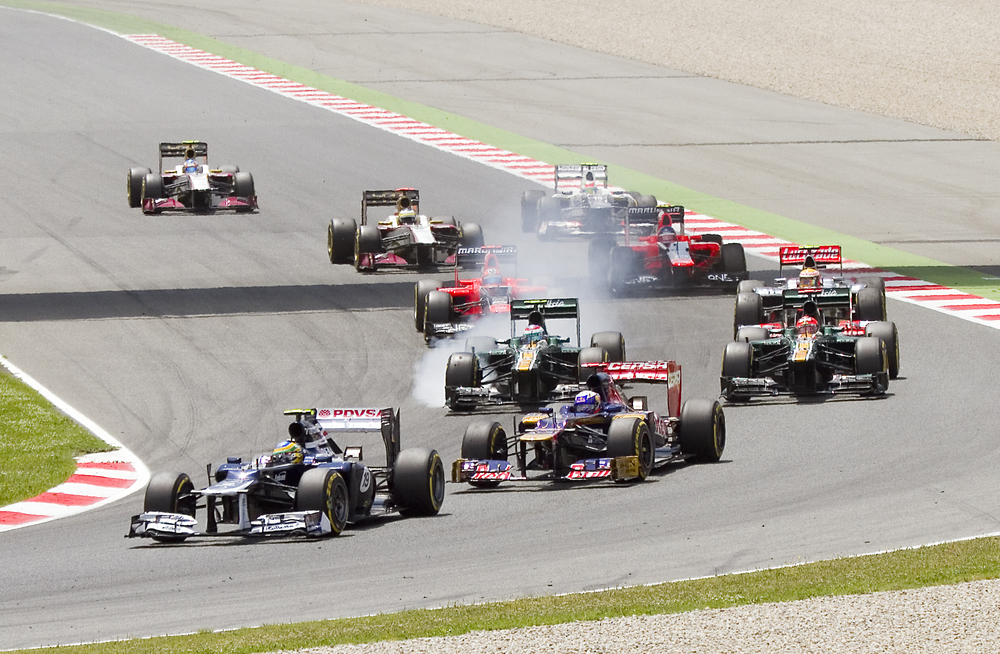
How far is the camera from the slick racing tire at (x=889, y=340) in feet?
92.4

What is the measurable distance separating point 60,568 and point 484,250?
17.0 meters

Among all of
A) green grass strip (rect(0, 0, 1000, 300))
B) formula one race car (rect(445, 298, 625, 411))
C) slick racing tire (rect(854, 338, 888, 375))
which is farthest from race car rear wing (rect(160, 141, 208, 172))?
slick racing tire (rect(854, 338, 888, 375))

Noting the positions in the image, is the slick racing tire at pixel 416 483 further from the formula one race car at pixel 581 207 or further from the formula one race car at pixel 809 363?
the formula one race car at pixel 581 207

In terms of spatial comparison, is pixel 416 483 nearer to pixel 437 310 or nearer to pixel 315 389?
pixel 315 389

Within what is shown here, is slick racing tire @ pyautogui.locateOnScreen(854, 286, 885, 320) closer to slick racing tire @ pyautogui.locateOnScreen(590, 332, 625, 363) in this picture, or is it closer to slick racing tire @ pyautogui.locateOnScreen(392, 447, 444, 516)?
slick racing tire @ pyautogui.locateOnScreen(590, 332, 625, 363)

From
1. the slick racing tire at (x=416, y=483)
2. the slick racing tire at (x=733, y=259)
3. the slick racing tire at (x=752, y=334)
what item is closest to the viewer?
the slick racing tire at (x=416, y=483)

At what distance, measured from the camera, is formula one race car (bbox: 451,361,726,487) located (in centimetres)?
2166

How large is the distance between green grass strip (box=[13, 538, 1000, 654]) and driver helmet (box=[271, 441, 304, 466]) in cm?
462

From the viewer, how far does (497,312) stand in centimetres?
3222

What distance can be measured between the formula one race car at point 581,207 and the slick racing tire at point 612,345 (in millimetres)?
11788

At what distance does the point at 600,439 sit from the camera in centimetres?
2236

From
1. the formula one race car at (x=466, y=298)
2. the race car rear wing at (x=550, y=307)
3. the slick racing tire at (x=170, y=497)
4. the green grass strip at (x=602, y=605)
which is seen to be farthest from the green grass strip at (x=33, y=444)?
the green grass strip at (x=602, y=605)

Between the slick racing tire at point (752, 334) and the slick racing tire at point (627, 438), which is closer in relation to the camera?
the slick racing tire at point (627, 438)

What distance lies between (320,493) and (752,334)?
466 inches
